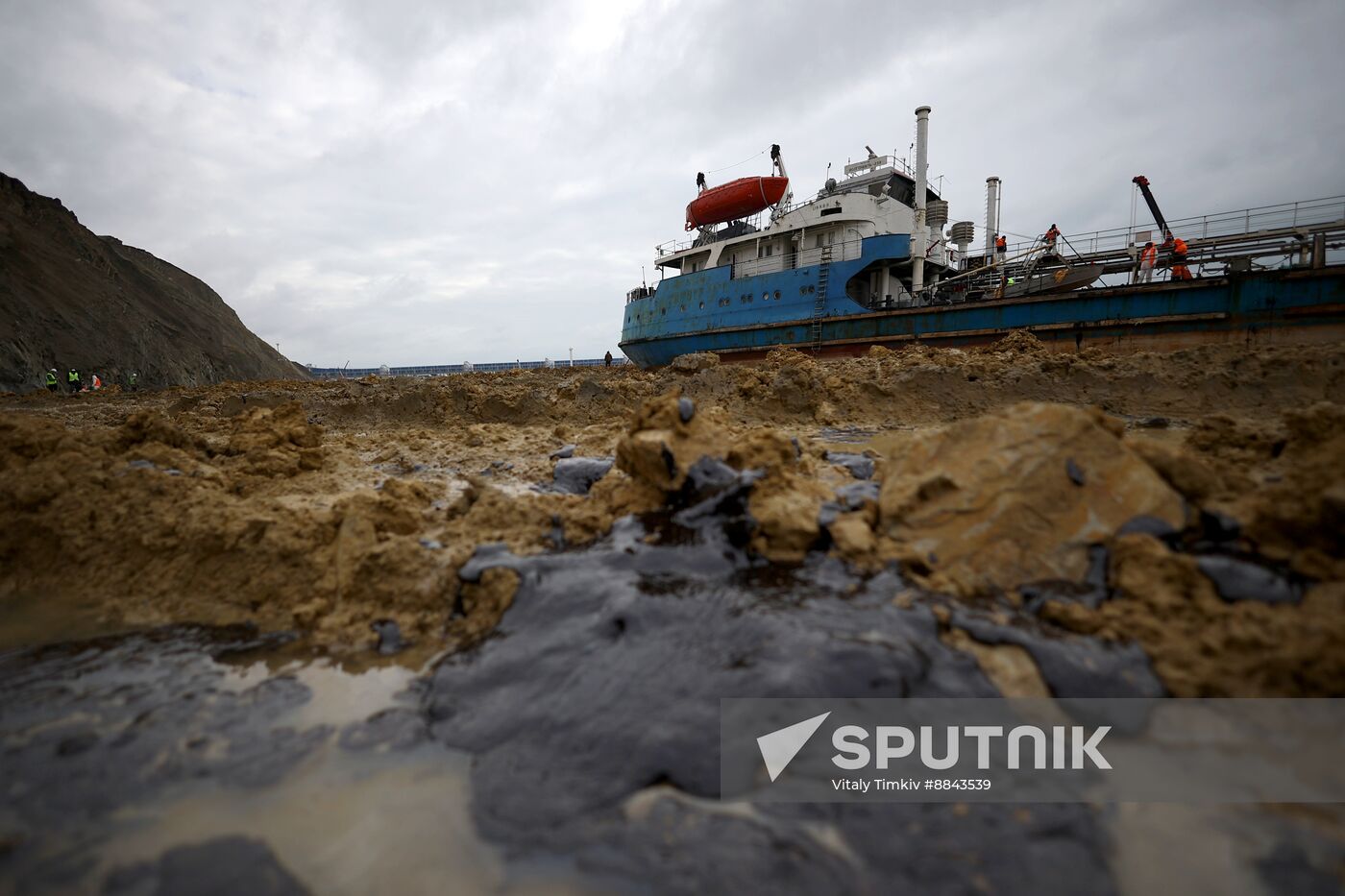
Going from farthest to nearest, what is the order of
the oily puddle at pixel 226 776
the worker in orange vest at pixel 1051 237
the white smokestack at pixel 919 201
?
the white smokestack at pixel 919 201 → the worker in orange vest at pixel 1051 237 → the oily puddle at pixel 226 776

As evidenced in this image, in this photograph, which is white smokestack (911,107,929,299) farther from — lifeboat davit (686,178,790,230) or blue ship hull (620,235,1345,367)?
lifeboat davit (686,178,790,230)

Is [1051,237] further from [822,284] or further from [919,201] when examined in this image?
[822,284]

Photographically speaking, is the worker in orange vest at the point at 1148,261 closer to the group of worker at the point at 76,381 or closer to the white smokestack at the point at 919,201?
the white smokestack at the point at 919,201

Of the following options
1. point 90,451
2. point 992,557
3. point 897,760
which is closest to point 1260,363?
point 992,557

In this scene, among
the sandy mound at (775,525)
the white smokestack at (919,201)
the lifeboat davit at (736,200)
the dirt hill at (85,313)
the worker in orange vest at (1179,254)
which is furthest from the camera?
the dirt hill at (85,313)

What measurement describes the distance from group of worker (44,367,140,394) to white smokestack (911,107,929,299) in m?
24.9

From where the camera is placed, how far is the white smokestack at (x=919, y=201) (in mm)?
14227

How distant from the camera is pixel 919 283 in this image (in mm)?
14414

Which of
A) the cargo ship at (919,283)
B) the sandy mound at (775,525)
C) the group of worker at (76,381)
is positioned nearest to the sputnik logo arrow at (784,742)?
the sandy mound at (775,525)

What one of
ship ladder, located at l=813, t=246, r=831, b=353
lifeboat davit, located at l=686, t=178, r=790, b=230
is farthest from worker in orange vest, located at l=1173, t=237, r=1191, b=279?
lifeboat davit, located at l=686, t=178, r=790, b=230

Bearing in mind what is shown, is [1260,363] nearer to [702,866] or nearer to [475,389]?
[702,866]

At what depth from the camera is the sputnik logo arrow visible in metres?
1.84

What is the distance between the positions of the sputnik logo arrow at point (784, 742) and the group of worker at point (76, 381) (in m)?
23.3

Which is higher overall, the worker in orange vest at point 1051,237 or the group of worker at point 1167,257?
the worker in orange vest at point 1051,237
